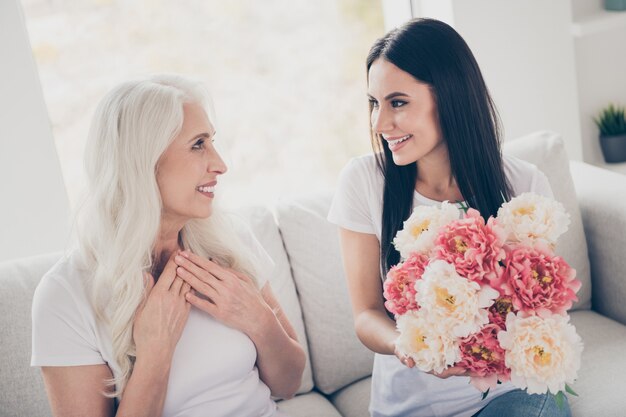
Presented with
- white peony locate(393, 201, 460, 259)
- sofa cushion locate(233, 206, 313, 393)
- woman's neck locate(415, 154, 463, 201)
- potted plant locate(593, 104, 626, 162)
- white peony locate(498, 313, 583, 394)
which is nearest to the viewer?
white peony locate(498, 313, 583, 394)

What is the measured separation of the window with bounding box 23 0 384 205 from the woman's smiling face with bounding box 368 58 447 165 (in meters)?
0.82

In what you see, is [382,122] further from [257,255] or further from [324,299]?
[324,299]

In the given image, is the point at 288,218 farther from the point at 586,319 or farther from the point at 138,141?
the point at 586,319

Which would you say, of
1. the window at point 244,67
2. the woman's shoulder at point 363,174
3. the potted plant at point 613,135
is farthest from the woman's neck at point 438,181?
the potted plant at point 613,135

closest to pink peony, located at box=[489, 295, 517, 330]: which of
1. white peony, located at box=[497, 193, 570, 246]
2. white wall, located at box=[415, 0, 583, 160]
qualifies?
white peony, located at box=[497, 193, 570, 246]

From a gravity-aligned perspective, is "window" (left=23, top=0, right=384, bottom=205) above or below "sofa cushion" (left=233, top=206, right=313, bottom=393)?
above

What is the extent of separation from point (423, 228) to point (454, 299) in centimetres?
18

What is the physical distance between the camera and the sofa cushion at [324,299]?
7.41ft

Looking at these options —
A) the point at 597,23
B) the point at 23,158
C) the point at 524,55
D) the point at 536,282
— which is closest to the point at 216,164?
the point at 536,282

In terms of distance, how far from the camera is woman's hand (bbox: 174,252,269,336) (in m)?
1.74

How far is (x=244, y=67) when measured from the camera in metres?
Answer: 2.89

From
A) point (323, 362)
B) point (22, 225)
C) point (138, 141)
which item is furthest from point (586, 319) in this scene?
point (22, 225)

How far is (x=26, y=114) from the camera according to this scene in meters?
2.39

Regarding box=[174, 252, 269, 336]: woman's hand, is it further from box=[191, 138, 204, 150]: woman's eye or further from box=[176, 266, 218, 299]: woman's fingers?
box=[191, 138, 204, 150]: woman's eye
